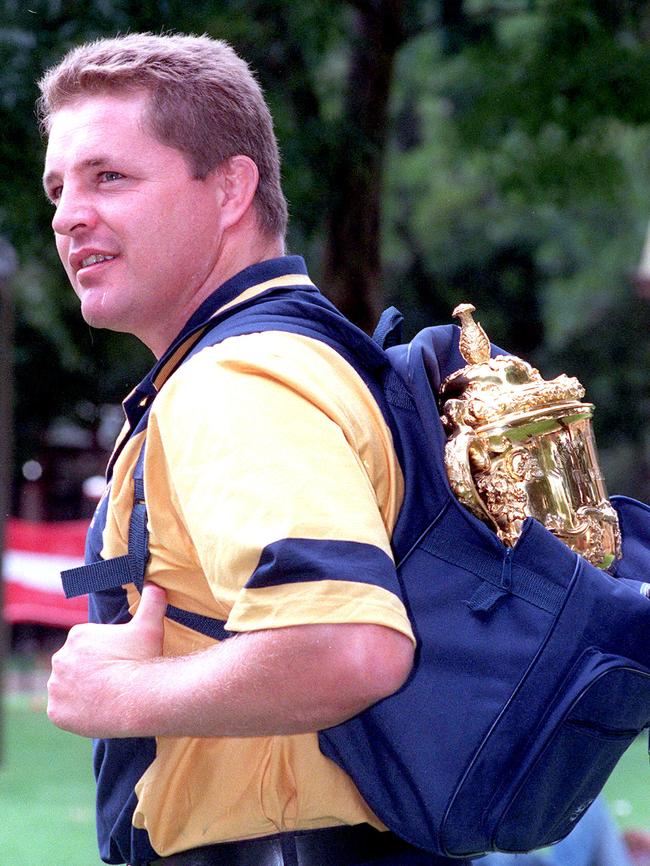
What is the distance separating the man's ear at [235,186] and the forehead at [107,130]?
11 cm

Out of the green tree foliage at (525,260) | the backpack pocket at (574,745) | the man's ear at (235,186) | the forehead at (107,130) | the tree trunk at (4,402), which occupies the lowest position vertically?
the green tree foliage at (525,260)

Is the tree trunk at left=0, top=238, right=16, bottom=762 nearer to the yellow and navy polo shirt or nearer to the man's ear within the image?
the man's ear

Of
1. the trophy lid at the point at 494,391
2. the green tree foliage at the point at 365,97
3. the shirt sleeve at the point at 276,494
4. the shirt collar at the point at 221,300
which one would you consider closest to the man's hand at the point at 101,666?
the shirt sleeve at the point at 276,494

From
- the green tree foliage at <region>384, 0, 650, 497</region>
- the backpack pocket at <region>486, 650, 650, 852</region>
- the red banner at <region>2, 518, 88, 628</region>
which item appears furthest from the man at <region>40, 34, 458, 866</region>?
the green tree foliage at <region>384, 0, 650, 497</region>

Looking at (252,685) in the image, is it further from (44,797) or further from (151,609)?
(44,797)

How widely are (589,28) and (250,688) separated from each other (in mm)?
7721

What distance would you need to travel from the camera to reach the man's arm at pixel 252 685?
5.05 feet

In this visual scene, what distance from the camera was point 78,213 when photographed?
6.82ft

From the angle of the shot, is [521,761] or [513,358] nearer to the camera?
[521,761]

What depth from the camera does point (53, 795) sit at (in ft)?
29.7

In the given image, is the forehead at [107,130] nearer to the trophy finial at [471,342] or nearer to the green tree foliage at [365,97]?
the trophy finial at [471,342]

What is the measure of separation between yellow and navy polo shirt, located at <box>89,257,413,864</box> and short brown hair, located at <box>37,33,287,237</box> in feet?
0.69

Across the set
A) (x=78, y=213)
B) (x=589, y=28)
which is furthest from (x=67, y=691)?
(x=589, y=28)

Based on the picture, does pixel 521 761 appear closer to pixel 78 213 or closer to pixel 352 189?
pixel 78 213
